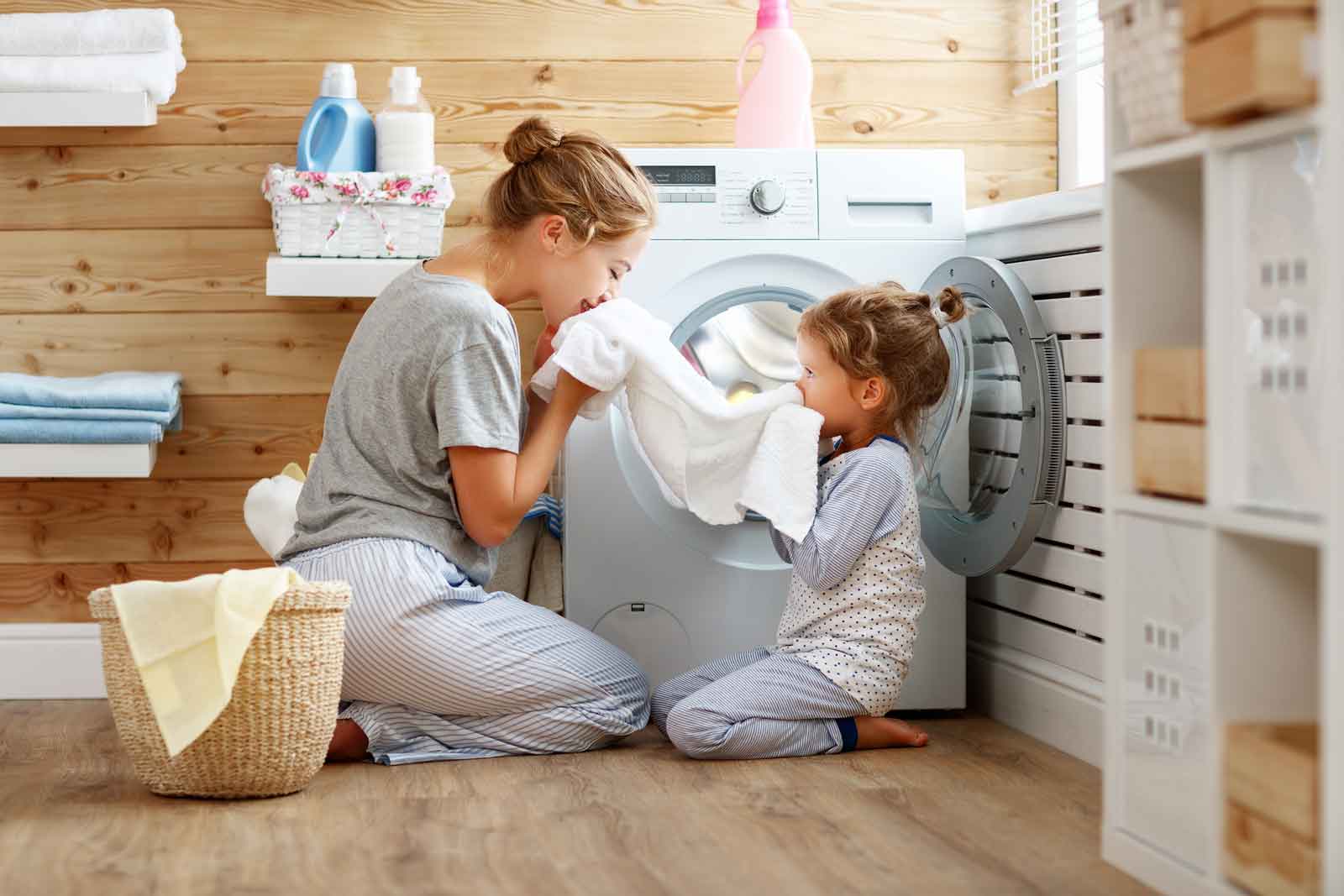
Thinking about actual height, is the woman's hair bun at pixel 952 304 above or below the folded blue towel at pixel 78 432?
above

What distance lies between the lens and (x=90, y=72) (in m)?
2.28

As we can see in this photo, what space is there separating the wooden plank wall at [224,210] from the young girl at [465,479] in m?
0.55

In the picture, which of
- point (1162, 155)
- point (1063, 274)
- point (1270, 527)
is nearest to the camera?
point (1270, 527)

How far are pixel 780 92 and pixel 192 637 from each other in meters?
1.37

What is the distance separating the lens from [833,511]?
1.98m

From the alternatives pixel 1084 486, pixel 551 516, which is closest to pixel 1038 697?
pixel 1084 486

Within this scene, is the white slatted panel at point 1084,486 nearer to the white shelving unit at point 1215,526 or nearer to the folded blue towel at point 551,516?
the white shelving unit at point 1215,526

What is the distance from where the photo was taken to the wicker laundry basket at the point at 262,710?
1.66m

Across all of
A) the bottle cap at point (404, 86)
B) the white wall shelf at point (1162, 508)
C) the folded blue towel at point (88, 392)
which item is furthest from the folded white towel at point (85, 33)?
the white wall shelf at point (1162, 508)

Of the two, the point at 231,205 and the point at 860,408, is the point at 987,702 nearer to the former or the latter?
the point at 860,408

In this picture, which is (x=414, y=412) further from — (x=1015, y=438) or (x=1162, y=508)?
(x=1162, y=508)

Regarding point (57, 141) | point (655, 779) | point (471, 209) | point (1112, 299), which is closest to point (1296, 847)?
point (1112, 299)

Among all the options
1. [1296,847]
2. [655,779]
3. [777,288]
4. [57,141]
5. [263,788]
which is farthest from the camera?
[57,141]

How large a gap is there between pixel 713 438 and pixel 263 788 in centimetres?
77
